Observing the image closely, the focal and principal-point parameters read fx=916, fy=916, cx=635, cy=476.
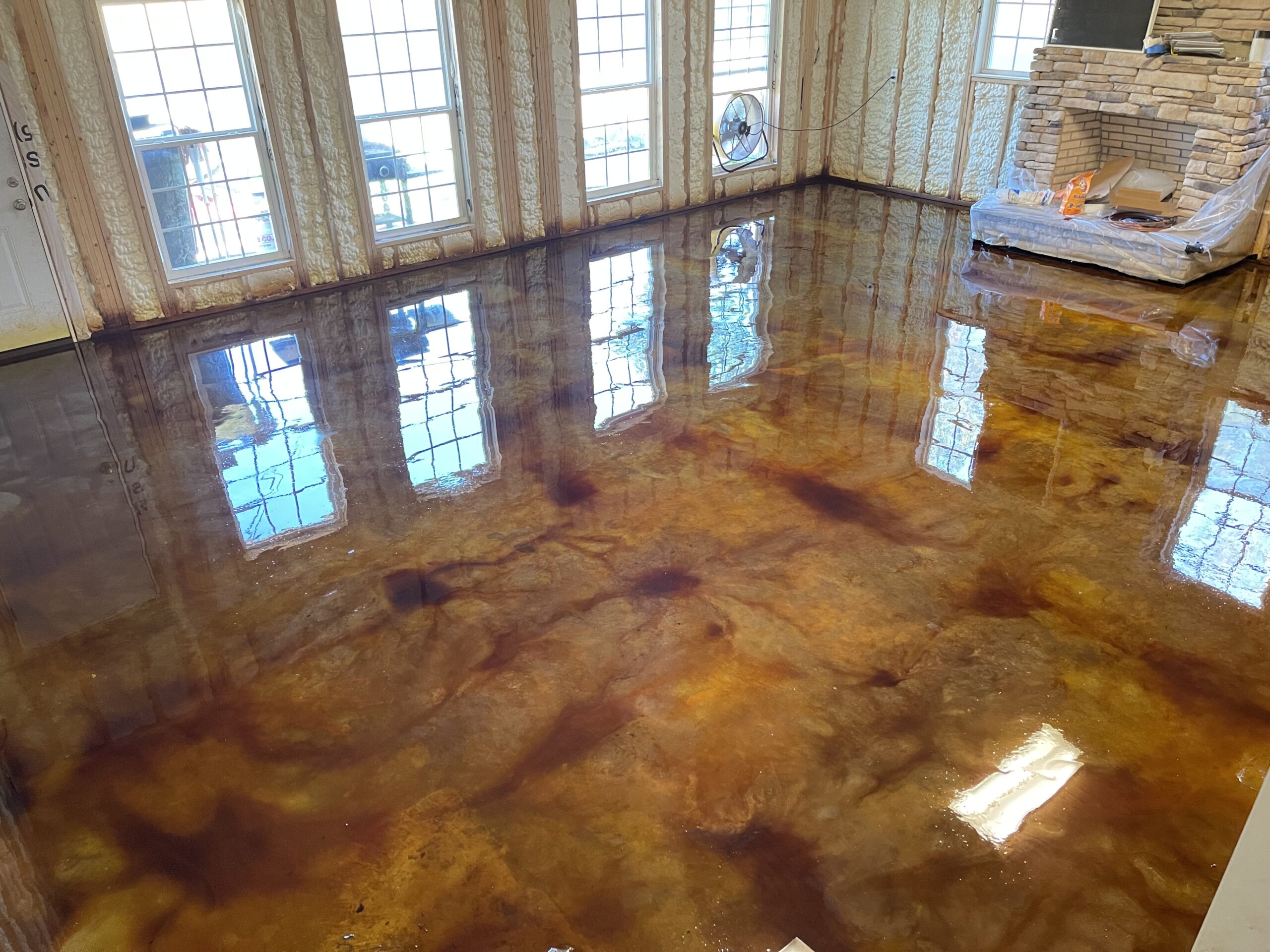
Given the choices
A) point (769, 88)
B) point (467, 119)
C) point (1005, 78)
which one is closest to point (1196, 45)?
point (1005, 78)

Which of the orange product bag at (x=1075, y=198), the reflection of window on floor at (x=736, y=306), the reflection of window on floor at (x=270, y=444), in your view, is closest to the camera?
the reflection of window on floor at (x=270, y=444)

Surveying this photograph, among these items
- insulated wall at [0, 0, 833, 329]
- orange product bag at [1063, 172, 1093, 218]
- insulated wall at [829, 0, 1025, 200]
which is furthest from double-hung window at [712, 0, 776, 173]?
orange product bag at [1063, 172, 1093, 218]

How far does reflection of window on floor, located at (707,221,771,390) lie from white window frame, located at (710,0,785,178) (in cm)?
92

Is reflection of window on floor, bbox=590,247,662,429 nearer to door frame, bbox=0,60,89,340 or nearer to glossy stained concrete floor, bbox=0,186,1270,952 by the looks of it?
glossy stained concrete floor, bbox=0,186,1270,952

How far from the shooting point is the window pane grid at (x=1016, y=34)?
8.05 meters

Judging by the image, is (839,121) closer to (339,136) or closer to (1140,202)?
(1140,202)

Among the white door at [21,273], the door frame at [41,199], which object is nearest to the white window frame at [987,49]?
Answer: the door frame at [41,199]

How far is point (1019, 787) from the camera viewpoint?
9.55ft

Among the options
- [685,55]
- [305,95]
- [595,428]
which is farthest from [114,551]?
[685,55]

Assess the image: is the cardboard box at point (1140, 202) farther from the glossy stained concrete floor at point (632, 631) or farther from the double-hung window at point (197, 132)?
the double-hung window at point (197, 132)

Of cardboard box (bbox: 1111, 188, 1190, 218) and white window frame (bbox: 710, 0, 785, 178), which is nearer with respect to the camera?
cardboard box (bbox: 1111, 188, 1190, 218)

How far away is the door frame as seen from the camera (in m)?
5.56

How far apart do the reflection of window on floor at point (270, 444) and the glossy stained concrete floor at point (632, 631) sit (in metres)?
0.03

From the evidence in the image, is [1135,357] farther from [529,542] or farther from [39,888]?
[39,888]
